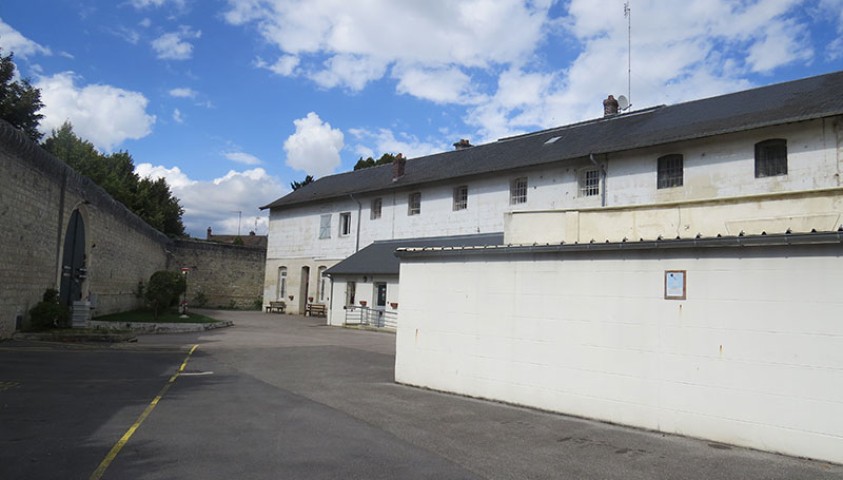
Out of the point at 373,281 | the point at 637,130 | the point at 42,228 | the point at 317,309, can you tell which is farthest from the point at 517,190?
the point at 42,228

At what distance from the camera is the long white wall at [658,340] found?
6.27 metres

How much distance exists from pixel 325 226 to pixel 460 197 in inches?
427

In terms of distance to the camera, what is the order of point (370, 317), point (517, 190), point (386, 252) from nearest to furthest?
point (517, 190) < point (370, 317) < point (386, 252)

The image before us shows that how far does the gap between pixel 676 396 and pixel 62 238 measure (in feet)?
58.1

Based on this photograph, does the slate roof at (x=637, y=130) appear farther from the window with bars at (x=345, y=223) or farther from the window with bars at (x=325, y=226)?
the window with bars at (x=345, y=223)

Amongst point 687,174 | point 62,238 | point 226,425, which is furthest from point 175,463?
point 687,174

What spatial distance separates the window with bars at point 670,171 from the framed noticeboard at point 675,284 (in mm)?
13453

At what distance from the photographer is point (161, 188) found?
49.9 metres

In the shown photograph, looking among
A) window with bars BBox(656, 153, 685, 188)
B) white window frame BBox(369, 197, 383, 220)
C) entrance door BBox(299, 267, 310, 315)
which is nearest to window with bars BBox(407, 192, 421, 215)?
white window frame BBox(369, 197, 383, 220)

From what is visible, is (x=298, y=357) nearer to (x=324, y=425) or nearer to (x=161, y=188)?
(x=324, y=425)

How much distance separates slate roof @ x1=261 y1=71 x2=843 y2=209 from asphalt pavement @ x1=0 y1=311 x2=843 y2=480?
542 inches

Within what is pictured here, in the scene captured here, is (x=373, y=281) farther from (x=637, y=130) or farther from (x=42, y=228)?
(x=42, y=228)

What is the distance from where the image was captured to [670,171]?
65.0 feet

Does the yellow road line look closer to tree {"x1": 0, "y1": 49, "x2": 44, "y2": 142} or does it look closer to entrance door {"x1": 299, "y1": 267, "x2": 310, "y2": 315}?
entrance door {"x1": 299, "y1": 267, "x2": 310, "y2": 315}
